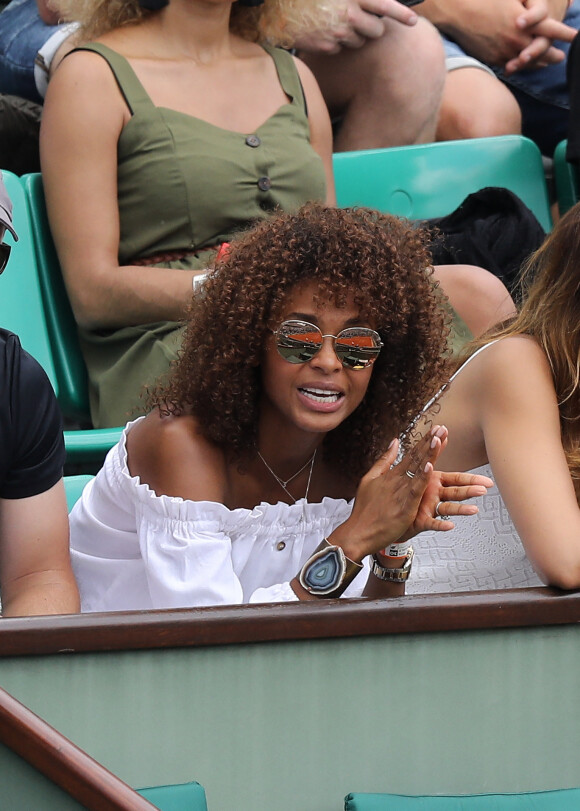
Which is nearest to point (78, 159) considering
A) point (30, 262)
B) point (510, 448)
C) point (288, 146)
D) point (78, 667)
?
point (30, 262)

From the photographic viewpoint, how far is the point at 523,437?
5.61 feet

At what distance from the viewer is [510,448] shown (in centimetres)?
171

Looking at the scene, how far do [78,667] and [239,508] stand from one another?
0.60 m

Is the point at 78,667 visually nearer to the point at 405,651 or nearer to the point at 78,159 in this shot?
the point at 405,651

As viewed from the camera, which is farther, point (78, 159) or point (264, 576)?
point (78, 159)

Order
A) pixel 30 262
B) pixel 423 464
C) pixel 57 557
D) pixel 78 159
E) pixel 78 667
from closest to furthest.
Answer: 1. pixel 78 667
2. pixel 423 464
3. pixel 57 557
4. pixel 78 159
5. pixel 30 262

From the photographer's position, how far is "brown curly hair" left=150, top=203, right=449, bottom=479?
5.85 feet

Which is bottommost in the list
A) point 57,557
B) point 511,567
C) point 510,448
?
point 511,567

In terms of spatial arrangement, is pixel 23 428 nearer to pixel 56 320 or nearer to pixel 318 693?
pixel 318 693

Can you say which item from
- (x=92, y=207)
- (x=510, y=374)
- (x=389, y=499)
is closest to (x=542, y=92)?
(x=92, y=207)

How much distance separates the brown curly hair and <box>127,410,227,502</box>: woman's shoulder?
0.02m

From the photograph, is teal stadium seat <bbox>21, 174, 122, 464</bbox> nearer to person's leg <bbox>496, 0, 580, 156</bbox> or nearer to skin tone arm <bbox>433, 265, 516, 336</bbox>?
skin tone arm <bbox>433, 265, 516, 336</bbox>

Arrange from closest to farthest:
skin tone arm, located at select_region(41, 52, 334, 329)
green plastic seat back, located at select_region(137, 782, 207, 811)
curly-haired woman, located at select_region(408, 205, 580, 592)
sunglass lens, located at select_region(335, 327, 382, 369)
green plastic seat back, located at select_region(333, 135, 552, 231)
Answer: green plastic seat back, located at select_region(137, 782, 207, 811)
curly-haired woman, located at select_region(408, 205, 580, 592)
sunglass lens, located at select_region(335, 327, 382, 369)
skin tone arm, located at select_region(41, 52, 334, 329)
green plastic seat back, located at select_region(333, 135, 552, 231)

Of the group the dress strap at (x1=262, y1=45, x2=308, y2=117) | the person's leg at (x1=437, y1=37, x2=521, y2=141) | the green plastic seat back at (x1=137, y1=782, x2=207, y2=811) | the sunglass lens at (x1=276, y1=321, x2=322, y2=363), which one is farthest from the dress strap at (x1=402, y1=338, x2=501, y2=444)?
the person's leg at (x1=437, y1=37, x2=521, y2=141)
